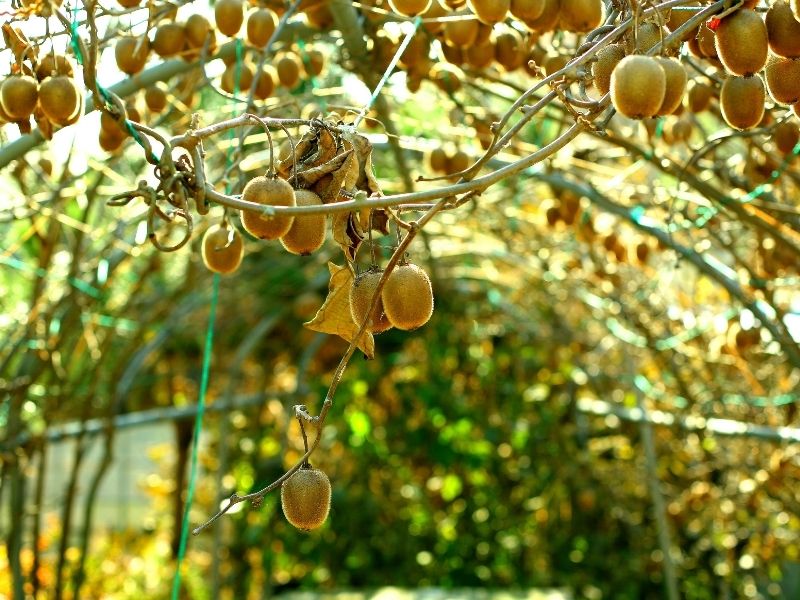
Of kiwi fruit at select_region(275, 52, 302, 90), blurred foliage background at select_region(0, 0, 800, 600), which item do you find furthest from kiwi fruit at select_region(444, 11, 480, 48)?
blurred foliage background at select_region(0, 0, 800, 600)

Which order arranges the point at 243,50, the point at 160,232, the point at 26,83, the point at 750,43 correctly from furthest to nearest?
the point at 160,232 < the point at 243,50 < the point at 26,83 < the point at 750,43

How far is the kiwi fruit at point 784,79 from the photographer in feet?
3.20

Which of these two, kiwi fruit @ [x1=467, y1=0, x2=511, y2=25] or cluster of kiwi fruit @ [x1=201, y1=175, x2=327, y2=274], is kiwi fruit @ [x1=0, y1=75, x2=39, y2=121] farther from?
kiwi fruit @ [x1=467, y1=0, x2=511, y2=25]

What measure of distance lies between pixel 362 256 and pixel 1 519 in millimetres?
4931

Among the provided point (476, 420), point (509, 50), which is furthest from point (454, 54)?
point (476, 420)

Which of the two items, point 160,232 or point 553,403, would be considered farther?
point 553,403

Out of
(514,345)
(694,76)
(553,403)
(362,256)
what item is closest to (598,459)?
(553,403)

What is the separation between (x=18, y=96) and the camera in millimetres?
1079

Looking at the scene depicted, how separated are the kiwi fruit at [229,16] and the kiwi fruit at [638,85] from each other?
852mm

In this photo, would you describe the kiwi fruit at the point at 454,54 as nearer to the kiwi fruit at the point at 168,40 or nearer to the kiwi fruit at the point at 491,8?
the kiwi fruit at the point at 168,40

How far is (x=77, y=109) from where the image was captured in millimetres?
1091

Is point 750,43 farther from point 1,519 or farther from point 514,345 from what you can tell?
point 1,519

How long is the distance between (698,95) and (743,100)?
2.13ft

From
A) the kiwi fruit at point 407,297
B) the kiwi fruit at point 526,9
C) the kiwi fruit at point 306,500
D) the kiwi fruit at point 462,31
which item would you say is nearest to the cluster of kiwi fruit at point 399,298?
the kiwi fruit at point 407,297
